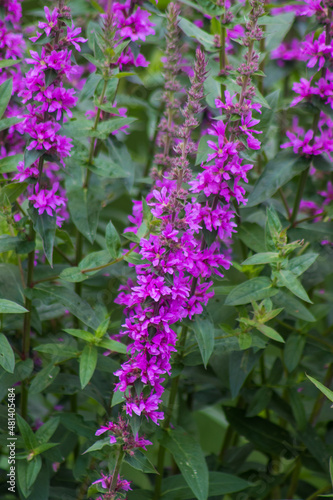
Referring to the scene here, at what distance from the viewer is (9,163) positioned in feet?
4.49

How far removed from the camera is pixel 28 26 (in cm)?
196

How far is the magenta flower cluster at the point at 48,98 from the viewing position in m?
1.23

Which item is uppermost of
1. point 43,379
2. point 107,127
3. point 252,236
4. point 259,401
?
point 107,127

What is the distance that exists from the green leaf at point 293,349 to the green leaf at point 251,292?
0.28 meters

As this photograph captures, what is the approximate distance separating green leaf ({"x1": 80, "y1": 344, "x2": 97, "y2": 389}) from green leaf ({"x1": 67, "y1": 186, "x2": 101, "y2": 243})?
28 centimetres

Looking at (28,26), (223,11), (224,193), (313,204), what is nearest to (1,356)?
(224,193)

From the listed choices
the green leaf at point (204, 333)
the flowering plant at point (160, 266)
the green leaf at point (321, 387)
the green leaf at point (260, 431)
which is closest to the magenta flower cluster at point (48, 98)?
the flowering plant at point (160, 266)

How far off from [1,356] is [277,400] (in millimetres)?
797

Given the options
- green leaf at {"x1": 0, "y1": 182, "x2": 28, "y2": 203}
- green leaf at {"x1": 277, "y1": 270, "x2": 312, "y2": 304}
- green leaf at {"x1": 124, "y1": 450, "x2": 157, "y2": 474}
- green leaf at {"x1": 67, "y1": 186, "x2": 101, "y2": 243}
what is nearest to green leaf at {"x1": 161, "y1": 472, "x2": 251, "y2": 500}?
green leaf at {"x1": 124, "y1": 450, "x2": 157, "y2": 474}

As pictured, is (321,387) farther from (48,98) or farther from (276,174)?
(48,98)

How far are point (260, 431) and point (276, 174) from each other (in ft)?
2.25

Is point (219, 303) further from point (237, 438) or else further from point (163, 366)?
point (237, 438)

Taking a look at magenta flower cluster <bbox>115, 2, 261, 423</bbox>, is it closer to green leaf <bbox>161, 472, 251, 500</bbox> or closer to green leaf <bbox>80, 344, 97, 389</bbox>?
green leaf <bbox>80, 344, 97, 389</bbox>

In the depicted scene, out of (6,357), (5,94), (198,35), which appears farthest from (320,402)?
(5,94)
